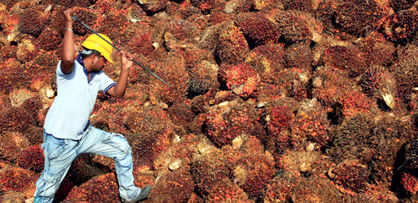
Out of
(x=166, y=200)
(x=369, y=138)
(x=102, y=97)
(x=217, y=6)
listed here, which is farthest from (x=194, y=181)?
(x=217, y=6)

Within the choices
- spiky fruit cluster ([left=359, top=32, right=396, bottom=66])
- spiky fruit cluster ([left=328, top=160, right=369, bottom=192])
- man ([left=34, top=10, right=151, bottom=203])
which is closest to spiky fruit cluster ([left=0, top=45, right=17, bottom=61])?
man ([left=34, top=10, right=151, bottom=203])

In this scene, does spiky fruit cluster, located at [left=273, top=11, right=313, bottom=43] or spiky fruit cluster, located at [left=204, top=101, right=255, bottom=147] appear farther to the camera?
spiky fruit cluster, located at [left=273, top=11, right=313, bottom=43]

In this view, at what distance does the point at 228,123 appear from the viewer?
6949 mm

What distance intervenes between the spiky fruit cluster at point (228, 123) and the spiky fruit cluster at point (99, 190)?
6.50ft

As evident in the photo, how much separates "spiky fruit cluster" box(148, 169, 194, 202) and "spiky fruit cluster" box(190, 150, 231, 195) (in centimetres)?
16

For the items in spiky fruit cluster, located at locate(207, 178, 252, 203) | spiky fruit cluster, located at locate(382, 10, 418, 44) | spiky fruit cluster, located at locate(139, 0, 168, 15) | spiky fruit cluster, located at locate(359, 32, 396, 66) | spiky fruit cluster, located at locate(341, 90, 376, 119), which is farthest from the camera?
spiky fruit cluster, located at locate(139, 0, 168, 15)

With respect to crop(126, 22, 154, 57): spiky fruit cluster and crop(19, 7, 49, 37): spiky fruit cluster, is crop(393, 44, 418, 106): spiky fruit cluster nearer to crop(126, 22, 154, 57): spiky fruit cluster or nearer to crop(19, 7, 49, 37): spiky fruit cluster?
crop(126, 22, 154, 57): spiky fruit cluster

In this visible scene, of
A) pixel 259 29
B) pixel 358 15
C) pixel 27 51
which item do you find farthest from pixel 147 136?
pixel 27 51

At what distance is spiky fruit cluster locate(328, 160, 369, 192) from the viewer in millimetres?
5633

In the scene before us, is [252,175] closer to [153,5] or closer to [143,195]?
[143,195]

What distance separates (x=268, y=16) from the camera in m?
8.64

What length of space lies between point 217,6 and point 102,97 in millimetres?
4152

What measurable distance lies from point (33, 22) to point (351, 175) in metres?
10.1

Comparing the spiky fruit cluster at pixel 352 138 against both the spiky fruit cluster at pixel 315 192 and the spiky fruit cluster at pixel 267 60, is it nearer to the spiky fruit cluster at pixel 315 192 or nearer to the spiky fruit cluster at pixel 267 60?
the spiky fruit cluster at pixel 315 192
